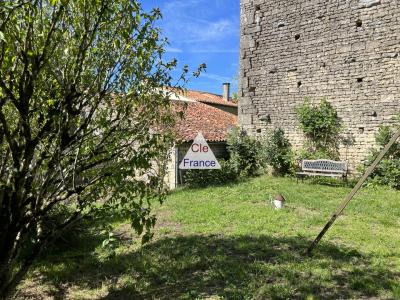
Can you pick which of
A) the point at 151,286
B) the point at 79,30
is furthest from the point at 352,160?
the point at 79,30

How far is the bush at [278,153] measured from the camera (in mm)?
12163

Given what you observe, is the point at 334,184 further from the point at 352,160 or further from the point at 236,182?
the point at 236,182

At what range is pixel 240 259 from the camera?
5.23m

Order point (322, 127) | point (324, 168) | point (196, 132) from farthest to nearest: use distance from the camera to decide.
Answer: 1. point (196, 132)
2. point (322, 127)
3. point (324, 168)

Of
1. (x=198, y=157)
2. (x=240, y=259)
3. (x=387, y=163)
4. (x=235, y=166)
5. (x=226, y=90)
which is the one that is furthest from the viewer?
(x=226, y=90)

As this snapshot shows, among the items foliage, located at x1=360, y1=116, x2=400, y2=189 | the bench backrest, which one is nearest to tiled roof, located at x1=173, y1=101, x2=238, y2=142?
the bench backrest

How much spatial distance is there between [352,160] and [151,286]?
28.2 ft

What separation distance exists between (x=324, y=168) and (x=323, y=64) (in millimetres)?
3386

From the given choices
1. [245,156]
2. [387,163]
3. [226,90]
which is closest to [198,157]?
[245,156]

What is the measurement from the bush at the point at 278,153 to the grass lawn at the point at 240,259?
3.80 m

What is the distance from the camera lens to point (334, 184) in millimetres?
10672

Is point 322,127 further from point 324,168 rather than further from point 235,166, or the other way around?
point 235,166

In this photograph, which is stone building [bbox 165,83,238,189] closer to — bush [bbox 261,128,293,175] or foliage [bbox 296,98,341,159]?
bush [bbox 261,128,293,175]

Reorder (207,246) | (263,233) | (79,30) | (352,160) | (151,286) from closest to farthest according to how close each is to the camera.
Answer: (79,30) < (151,286) < (207,246) < (263,233) < (352,160)
